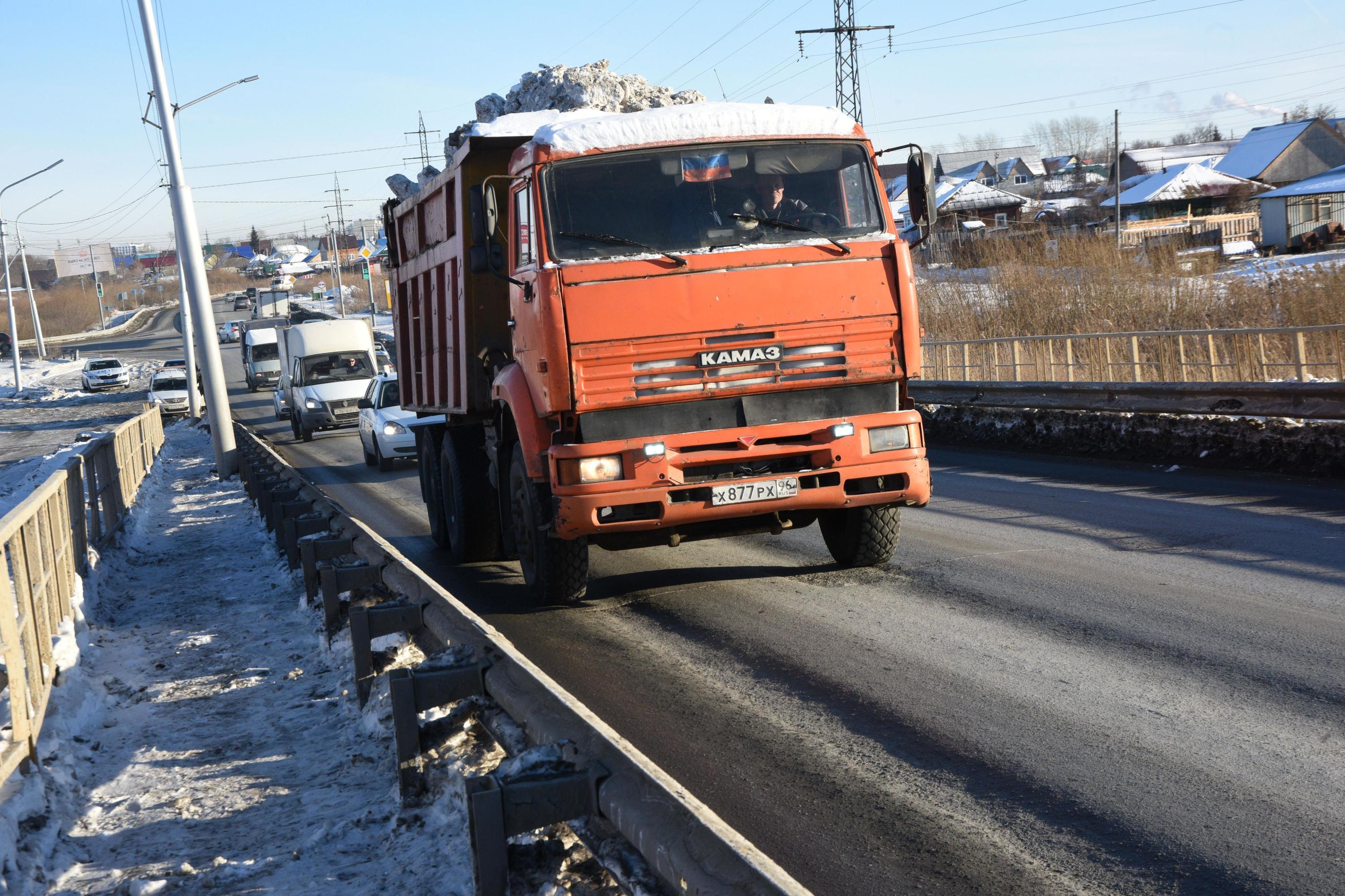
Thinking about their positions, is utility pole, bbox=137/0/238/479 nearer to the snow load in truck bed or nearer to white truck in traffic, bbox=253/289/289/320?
the snow load in truck bed

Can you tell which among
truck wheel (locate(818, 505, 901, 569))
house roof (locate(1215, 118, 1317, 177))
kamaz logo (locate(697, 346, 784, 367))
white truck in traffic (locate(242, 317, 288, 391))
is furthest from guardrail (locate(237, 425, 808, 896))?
house roof (locate(1215, 118, 1317, 177))

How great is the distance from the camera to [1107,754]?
4586mm

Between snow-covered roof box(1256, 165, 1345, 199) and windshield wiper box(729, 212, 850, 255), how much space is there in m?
53.0

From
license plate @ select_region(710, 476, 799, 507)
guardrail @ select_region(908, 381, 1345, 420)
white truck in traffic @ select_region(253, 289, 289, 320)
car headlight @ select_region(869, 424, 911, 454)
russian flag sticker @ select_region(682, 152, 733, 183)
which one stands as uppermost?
white truck in traffic @ select_region(253, 289, 289, 320)

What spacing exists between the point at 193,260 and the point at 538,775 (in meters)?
20.0

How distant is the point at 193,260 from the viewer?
2133cm

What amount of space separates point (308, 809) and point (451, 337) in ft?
17.8

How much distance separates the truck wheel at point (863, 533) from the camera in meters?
8.36

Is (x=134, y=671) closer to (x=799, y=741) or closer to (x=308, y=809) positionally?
(x=308, y=809)

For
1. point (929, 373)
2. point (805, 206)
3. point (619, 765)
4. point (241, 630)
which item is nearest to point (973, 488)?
point (805, 206)

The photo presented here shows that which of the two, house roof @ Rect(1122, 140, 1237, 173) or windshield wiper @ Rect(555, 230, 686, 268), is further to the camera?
house roof @ Rect(1122, 140, 1237, 173)

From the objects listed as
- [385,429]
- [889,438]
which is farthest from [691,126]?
[385,429]

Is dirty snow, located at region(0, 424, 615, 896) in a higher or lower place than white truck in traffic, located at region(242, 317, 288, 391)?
lower

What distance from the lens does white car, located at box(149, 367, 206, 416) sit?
45.2 meters
